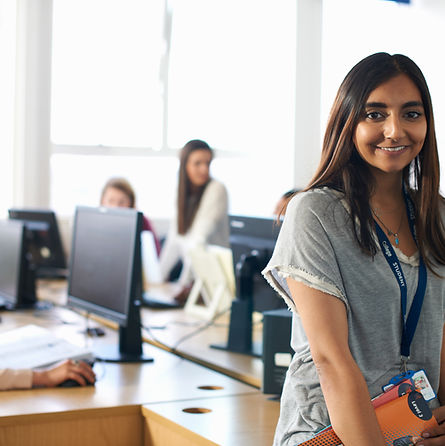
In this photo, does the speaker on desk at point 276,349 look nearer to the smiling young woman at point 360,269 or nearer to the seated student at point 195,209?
the smiling young woman at point 360,269

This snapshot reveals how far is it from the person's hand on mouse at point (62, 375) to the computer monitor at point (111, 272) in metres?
0.28

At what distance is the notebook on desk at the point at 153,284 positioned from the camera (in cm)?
365

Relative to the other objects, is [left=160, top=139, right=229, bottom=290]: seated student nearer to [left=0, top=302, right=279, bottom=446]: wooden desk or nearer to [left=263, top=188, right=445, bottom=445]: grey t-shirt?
[left=0, top=302, right=279, bottom=446]: wooden desk

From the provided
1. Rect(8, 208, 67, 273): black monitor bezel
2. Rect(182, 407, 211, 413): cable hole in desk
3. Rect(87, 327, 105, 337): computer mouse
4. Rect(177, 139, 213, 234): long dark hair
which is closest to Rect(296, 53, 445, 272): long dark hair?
Rect(182, 407, 211, 413): cable hole in desk

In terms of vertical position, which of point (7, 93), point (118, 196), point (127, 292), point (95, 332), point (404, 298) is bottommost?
point (95, 332)

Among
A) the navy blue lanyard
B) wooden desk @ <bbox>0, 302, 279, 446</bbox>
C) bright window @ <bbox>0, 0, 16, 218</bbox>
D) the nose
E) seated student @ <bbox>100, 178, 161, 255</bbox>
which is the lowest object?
wooden desk @ <bbox>0, 302, 279, 446</bbox>

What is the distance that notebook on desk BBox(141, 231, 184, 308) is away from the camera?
3652mm

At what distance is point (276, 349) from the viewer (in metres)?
2.11

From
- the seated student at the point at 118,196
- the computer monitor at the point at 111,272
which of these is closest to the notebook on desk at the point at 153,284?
the seated student at the point at 118,196

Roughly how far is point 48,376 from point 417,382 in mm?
1142

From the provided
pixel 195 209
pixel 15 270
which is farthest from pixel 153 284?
pixel 15 270

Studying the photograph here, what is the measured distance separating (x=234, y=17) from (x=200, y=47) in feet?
1.37

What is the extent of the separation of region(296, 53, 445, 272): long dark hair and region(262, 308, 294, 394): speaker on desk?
0.61 metres

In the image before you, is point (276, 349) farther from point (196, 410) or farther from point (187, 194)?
point (187, 194)
